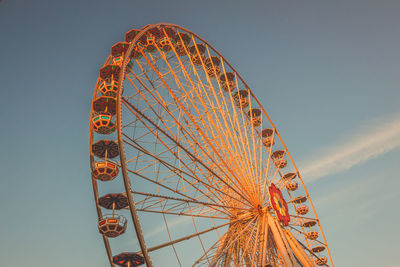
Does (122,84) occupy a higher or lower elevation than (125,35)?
lower

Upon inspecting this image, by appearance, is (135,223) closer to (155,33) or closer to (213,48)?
(155,33)

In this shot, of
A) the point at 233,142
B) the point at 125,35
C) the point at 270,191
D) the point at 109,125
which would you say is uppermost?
the point at 125,35

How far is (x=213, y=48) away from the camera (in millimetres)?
17078

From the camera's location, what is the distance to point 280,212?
530 inches

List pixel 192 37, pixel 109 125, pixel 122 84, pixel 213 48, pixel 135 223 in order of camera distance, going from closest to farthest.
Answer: pixel 135 223
pixel 122 84
pixel 109 125
pixel 192 37
pixel 213 48

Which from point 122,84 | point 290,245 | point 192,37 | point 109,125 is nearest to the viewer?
point 122,84

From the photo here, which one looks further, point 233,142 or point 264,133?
point 264,133

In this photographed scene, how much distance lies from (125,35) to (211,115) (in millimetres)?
5052

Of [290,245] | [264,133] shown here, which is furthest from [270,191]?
[264,133]

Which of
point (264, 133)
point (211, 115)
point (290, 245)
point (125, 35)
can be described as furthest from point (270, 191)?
point (125, 35)

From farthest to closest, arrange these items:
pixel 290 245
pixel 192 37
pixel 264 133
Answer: pixel 264 133 < pixel 192 37 < pixel 290 245

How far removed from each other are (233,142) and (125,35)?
6494 millimetres

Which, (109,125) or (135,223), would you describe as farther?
(109,125)

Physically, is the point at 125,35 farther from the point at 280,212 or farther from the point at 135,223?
the point at 280,212
